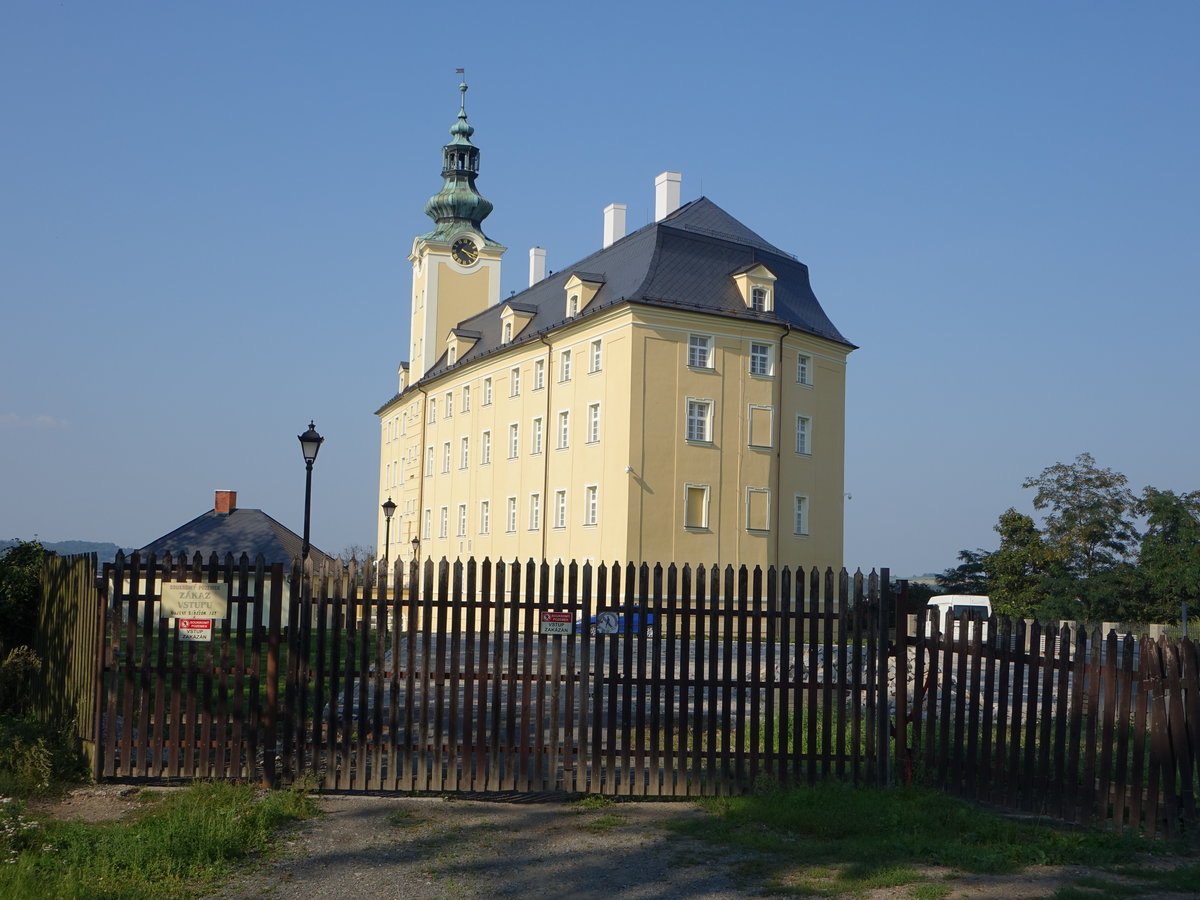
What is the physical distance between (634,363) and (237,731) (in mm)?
35898

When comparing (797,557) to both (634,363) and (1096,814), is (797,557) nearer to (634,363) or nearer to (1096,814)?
(634,363)

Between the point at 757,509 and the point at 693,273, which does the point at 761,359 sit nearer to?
the point at 693,273

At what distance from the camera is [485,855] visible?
808 cm

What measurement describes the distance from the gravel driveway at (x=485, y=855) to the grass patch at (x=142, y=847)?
0.90 feet

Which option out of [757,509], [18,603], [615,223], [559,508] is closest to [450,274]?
[615,223]

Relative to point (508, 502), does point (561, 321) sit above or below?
above

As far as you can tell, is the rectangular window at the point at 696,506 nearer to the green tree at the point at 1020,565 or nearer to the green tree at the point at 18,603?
the green tree at the point at 1020,565

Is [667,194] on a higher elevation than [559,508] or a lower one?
higher

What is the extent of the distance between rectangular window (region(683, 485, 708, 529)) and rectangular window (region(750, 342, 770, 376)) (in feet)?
17.2

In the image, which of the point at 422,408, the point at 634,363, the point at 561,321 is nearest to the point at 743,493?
the point at 634,363

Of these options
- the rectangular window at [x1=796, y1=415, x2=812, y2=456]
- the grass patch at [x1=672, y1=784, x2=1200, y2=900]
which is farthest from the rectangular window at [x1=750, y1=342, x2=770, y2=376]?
the grass patch at [x1=672, y1=784, x2=1200, y2=900]

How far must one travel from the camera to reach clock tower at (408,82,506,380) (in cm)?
6875

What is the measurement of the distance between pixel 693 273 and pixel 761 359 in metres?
4.37

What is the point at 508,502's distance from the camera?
177ft
